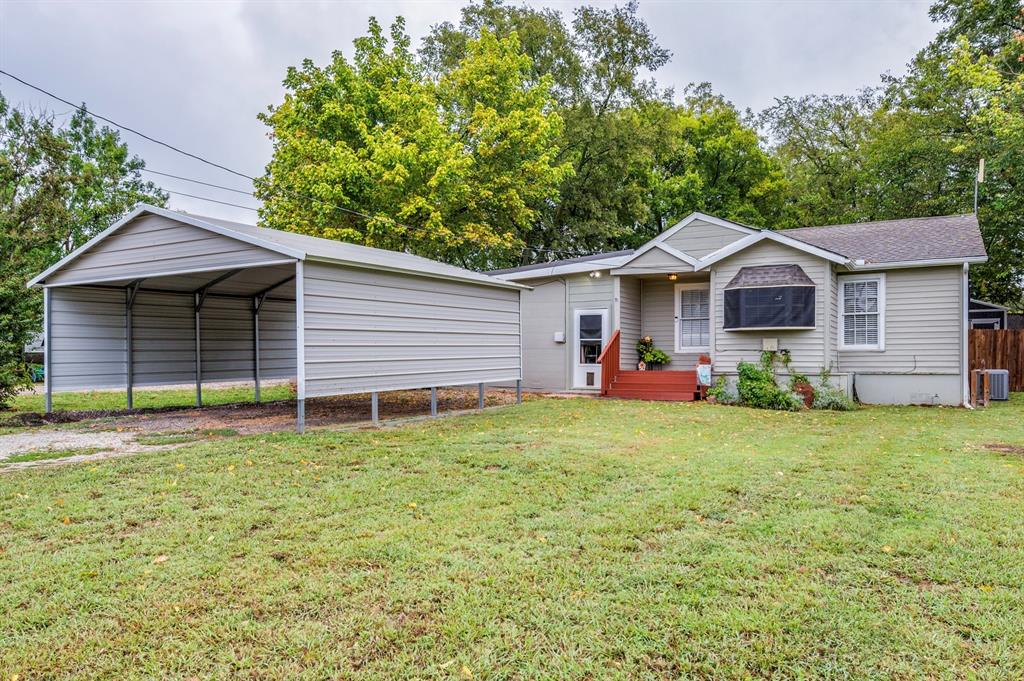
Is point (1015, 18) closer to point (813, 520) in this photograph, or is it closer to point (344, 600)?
point (813, 520)

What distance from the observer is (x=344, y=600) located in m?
2.90

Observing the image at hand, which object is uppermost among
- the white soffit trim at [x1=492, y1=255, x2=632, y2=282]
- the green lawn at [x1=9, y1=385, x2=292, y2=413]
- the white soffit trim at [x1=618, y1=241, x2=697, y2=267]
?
the white soffit trim at [x1=618, y1=241, x2=697, y2=267]

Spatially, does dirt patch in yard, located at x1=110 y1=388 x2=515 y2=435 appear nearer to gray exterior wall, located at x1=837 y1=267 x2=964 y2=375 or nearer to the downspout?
gray exterior wall, located at x1=837 y1=267 x2=964 y2=375

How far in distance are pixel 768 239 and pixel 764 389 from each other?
303 centimetres

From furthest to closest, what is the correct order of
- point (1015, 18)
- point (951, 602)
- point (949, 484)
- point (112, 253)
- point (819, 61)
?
point (819, 61) → point (1015, 18) → point (112, 253) → point (949, 484) → point (951, 602)

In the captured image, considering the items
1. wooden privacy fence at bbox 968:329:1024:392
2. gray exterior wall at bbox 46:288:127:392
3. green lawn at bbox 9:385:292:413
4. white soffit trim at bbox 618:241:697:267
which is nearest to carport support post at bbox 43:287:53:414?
gray exterior wall at bbox 46:288:127:392

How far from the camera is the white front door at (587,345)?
13.8 metres

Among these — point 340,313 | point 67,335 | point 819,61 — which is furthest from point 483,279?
point 819,61

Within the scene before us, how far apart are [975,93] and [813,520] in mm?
19141

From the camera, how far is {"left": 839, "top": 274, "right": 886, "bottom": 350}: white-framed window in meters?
12.0

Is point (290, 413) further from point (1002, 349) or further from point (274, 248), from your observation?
point (1002, 349)

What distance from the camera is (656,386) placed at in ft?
41.4

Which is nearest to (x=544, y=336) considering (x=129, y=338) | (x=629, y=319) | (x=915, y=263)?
(x=629, y=319)

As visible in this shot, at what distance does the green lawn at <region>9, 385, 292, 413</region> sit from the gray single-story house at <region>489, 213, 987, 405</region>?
22.9 feet
